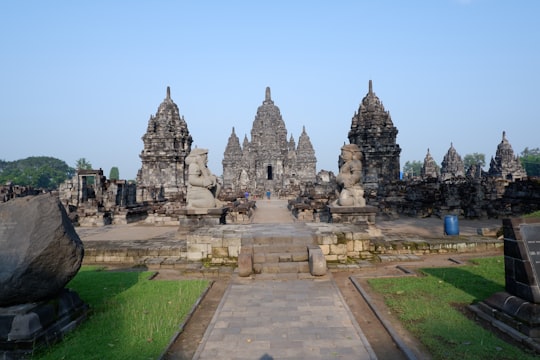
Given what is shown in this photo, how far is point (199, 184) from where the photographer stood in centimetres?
1028

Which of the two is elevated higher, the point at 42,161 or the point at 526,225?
the point at 42,161

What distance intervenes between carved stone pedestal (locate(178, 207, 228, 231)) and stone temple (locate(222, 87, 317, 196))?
1416 inches

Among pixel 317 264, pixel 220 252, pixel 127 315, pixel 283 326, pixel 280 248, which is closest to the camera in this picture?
pixel 283 326

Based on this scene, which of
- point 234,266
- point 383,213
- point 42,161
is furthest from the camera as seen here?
point 42,161

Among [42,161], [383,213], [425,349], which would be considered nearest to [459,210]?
[383,213]

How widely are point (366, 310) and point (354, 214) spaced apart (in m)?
5.57

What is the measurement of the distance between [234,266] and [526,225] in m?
5.09

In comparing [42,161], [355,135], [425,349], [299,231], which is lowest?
[425,349]

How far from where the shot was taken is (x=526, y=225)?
403 cm

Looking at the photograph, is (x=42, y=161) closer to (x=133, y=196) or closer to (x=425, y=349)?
(x=133, y=196)

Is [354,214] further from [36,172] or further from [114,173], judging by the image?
[114,173]

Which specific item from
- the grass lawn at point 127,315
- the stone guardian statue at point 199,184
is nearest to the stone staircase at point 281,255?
the grass lawn at point 127,315

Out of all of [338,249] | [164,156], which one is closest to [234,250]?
[338,249]

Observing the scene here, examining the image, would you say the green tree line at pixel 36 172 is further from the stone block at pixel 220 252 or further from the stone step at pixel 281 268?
the stone step at pixel 281 268
